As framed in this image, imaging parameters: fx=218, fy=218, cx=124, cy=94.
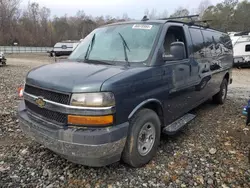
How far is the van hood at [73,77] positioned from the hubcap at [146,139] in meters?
0.91

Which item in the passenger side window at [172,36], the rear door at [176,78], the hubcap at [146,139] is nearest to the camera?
the hubcap at [146,139]

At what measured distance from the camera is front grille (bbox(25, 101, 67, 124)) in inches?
102

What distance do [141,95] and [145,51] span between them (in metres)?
0.76

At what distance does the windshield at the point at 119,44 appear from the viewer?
3.29 meters

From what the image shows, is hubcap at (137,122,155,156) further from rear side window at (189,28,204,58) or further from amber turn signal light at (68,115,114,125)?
rear side window at (189,28,204,58)

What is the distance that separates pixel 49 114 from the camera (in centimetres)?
272

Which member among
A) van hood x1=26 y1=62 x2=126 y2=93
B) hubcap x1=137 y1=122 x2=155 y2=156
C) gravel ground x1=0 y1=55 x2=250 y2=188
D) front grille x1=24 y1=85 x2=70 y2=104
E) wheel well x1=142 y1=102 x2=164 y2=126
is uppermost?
van hood x1=26 y1=62 x2=126 y2=93

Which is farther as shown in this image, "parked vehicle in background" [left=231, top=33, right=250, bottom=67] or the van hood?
"parked vehicle in background" [left=231, top=33, right=250, bottom=67]

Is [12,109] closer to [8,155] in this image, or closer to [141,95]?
[8,155]

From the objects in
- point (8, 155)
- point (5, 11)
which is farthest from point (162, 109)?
point (5, 11)

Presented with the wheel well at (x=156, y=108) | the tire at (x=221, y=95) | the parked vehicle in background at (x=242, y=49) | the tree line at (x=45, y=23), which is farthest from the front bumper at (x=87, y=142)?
the tree line at (x=45, y=23)

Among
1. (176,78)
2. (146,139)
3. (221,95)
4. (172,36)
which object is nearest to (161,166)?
(146,139)

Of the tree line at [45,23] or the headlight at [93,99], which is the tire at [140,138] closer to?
the headlight at [93,99]

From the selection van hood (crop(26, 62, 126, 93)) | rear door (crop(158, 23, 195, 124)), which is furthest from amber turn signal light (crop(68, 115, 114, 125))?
rear door (crop(158, 23, 195, 124))
